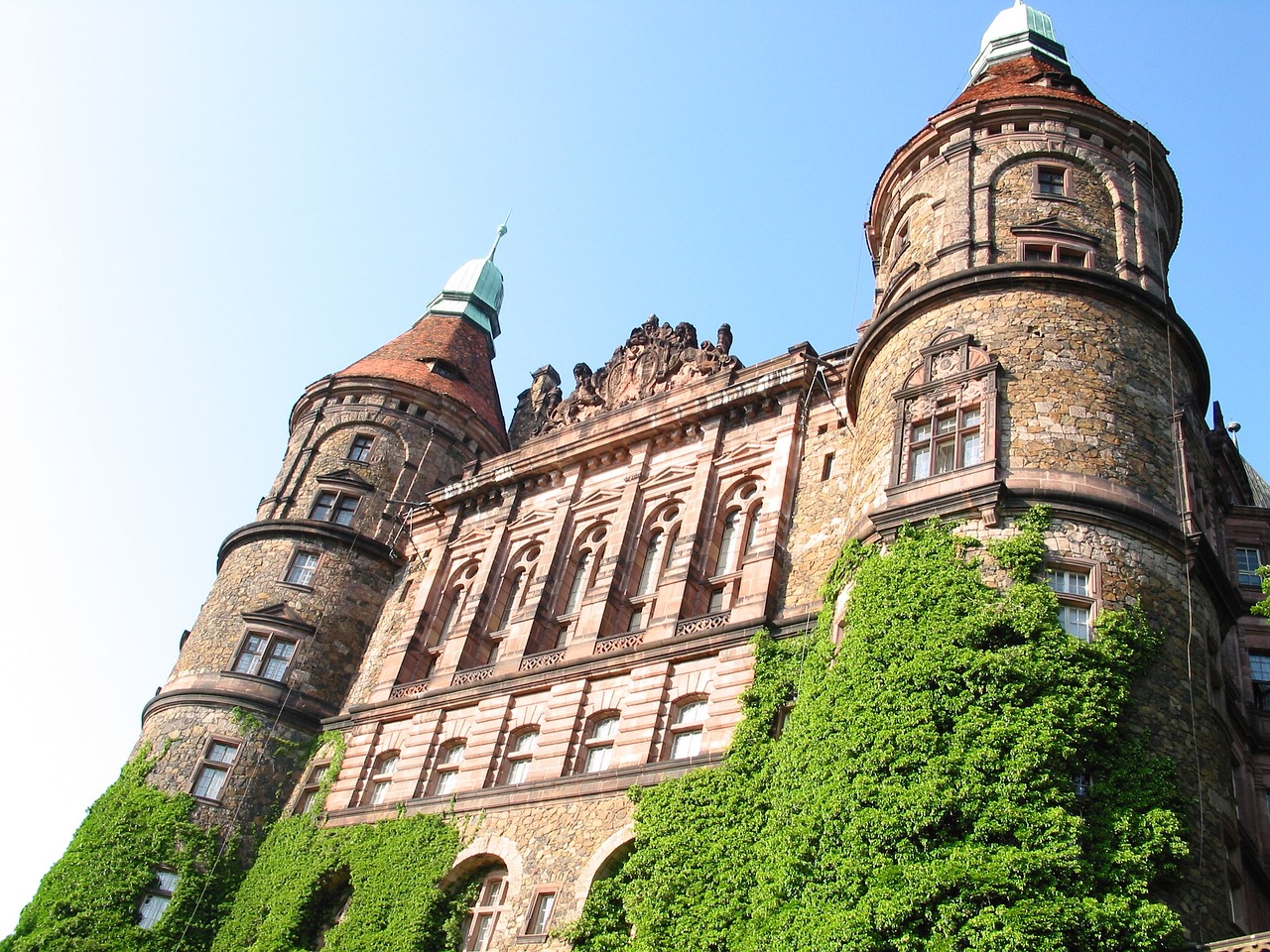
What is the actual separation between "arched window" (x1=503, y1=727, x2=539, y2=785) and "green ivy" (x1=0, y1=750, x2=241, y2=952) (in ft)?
29.1

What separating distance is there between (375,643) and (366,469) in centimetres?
674

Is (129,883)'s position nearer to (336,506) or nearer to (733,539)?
(336,506)

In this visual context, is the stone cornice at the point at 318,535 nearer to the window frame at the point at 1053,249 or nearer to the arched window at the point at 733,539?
the arched window at the point at 733,539

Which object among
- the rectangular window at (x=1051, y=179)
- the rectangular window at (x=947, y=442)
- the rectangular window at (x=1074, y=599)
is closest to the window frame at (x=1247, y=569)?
the rectangular window at (x=1051, y=179)

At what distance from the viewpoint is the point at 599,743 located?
26.8 meters

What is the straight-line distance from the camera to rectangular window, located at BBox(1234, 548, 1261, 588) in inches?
1140

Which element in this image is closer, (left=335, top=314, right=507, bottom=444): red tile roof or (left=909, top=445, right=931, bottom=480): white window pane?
(left=909, top=445, right=931, bottom=480): white window pane

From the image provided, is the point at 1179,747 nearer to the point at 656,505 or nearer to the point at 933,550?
the point at 933,550

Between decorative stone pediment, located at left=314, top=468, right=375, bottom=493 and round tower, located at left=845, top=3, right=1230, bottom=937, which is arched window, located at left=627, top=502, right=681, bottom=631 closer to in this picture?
round tower, located at left=845, top=3, right=1230, bottom=937

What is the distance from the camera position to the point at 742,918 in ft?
66.4

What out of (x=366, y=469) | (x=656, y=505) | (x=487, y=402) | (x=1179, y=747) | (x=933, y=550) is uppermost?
(x=487, y=402)

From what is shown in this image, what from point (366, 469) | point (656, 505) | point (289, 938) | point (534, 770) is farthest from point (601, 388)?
point (289, 938)

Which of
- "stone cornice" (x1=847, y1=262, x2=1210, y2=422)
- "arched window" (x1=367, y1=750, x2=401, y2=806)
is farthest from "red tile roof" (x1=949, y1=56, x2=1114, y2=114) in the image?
"arched window" (x1=367, y1=750, x2=401, y2=806)

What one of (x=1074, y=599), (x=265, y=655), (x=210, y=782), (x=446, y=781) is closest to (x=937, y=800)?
(x=1074, y=599)
